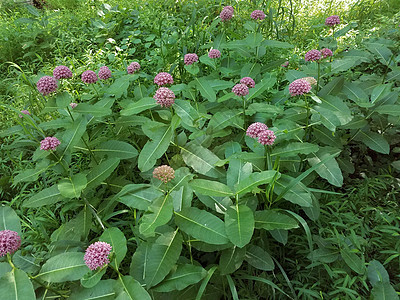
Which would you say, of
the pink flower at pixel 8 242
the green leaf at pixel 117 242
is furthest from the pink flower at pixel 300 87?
the pink flower at pixel 8 242

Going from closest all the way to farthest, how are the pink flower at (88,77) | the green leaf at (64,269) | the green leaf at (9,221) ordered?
1. the green leaf at (64,269)
2. the green leaf at (9,221)
3. the pink flower at (88,77)

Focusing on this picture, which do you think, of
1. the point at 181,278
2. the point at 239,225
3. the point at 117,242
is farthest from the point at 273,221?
the point at 117,242

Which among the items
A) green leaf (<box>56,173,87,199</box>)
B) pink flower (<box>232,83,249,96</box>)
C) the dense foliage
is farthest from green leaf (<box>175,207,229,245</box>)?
pink flower (<box>232,83,249,96</box>)

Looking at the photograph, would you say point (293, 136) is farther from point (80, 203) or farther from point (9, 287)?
point (9, 287)

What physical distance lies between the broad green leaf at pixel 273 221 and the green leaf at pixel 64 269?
0.84 m

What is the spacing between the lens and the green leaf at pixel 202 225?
1.38 m

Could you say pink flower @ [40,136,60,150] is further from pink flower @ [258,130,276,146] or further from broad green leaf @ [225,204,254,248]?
pink flower @ [258,130,276,146]

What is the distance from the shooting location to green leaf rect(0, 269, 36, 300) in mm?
1226

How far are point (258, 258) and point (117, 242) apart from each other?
72 cm

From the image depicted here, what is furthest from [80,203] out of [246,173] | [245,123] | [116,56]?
[116,56]

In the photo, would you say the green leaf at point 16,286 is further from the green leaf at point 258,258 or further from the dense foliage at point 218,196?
the green leaf at point 258,258

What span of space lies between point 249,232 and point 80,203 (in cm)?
Answer: 108

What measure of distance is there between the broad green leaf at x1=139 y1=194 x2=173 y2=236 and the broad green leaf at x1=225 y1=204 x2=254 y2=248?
278 mm

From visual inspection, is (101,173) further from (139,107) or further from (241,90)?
(241,90)
